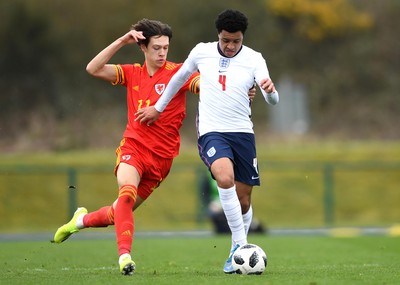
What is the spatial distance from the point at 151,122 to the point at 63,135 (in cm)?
2025

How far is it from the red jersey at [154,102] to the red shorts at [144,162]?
51 mm

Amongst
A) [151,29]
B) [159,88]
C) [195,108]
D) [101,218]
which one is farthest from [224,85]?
[195,108]

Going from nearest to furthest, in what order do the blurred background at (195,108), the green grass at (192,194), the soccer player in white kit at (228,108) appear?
the soccer player in white kit at (228,108), the green grass at (192,194), the blurred background at (195,108)

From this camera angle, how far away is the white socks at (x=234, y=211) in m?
8.44

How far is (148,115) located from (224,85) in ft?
2.37

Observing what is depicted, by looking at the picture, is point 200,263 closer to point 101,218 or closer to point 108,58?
point 101,218

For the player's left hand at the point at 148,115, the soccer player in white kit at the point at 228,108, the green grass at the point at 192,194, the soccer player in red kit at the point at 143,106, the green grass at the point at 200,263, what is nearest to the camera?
the green grass at the point at 200,263

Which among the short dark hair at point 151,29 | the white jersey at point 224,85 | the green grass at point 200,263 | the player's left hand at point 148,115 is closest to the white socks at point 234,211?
the green grass at point 200,263

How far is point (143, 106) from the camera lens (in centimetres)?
894

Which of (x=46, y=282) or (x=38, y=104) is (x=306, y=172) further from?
(x=46, y=282)

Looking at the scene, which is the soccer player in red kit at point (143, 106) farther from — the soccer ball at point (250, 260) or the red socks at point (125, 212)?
the soccer ball at point (250, 260)

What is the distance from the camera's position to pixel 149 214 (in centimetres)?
2364

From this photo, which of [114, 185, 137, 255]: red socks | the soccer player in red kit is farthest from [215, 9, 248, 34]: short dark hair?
[114, 185, 137, 255]: red socks

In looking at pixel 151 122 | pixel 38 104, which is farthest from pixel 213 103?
pixel 38 104
